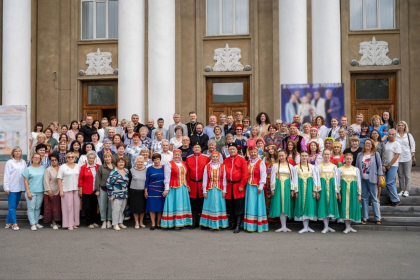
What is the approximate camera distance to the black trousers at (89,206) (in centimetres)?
1016

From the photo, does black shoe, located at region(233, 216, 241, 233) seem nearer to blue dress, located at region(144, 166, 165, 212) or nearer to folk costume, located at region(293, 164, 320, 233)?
folk costume, located at region(293, 164, 320, 233)

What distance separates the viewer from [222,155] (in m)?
11.0

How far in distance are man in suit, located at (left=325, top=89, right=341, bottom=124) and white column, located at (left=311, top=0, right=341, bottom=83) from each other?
295 centimetres

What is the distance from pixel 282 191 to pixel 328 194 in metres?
0.97

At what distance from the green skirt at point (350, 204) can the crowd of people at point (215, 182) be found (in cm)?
2

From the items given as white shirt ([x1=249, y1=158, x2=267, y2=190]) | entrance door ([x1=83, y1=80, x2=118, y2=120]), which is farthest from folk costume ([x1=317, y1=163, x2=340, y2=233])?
entrance door ([x1=83, y1=80, x2=118, y2=120])

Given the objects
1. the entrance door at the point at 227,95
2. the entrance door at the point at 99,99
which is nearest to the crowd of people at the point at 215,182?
the entrance door at the point at 227,95

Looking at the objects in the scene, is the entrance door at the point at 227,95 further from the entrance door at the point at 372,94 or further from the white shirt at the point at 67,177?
the white shirt at the point at 67,177

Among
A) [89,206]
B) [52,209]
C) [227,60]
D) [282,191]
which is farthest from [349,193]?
[227,60]

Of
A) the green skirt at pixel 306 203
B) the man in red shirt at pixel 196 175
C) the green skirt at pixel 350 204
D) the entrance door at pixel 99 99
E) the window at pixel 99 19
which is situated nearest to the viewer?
the green skirt at pixel 350 204

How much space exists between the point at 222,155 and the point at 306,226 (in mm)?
2676

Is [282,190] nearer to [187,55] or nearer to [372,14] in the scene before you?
[187,55]

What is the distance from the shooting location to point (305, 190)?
383 inches

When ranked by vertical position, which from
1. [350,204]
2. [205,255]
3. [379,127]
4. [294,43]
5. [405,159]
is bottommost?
[205,255]
